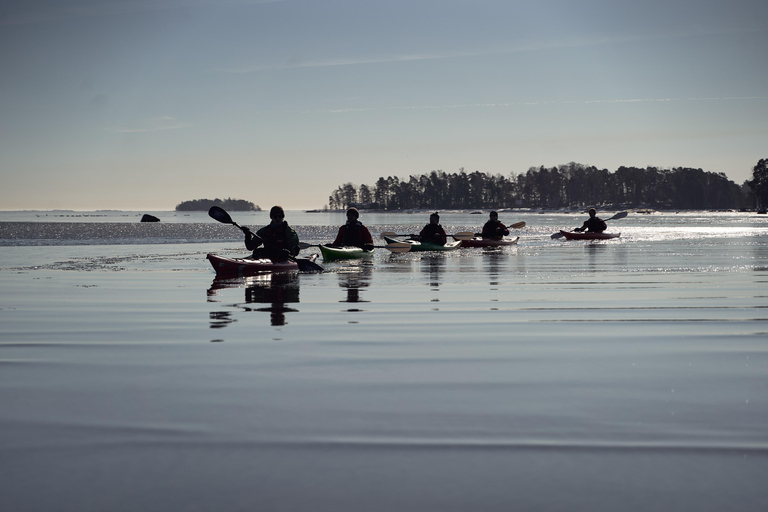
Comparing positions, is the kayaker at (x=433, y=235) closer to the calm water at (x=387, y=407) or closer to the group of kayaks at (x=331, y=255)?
the group of kayaks at (x=331, y=255)

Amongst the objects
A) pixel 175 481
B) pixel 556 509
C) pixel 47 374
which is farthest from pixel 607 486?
pixel 47 374

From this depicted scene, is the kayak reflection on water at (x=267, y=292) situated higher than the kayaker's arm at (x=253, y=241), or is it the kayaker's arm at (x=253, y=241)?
the kayaker's arm at (x=253, y=241)

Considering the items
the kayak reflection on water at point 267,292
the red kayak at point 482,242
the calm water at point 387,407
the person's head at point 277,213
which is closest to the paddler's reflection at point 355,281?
the kayak reflection on water at point 267,292

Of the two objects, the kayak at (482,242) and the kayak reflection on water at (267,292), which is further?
the kayak at (482,242)

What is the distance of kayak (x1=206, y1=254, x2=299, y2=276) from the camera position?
1869cm

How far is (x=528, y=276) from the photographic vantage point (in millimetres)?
17984

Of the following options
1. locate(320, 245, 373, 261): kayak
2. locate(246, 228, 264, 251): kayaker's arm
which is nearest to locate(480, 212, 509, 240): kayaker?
locate(320, 245, 373, 261): kayak

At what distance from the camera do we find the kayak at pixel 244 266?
1869cm

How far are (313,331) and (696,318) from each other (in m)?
5.40

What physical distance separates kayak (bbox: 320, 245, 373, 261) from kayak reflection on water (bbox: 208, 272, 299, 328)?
404 cm

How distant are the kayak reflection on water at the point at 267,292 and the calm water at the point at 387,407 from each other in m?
0.17

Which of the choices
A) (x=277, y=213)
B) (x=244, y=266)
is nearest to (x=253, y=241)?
(x=244, y=266)

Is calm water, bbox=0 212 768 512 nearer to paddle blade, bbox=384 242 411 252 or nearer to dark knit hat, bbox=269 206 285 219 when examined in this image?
dark knit hat, bbox=269 206 285 219

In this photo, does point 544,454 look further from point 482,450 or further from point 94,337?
point 94,337
